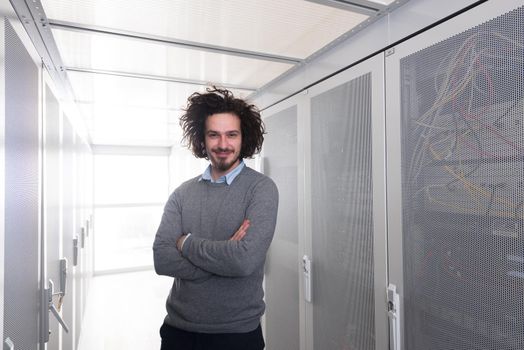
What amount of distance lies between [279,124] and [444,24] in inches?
50.9

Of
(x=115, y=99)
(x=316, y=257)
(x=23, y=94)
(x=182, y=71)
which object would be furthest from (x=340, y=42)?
(x=115, y=99)

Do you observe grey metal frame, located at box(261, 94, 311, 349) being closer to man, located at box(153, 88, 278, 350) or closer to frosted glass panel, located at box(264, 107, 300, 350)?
frosted glass panel, located at box(264, 107, 300, 350)

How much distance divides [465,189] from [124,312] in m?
4.35

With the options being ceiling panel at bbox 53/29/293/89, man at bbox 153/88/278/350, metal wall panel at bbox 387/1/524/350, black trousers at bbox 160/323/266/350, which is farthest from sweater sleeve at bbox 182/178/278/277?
ceiling panel at bbox 53/29/293/89

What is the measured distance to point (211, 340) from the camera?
125cm

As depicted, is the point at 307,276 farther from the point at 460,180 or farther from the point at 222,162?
the point at 460,180

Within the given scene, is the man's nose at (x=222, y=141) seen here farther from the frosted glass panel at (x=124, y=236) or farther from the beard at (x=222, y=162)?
the frosted glass panel at (x=124, y=236)

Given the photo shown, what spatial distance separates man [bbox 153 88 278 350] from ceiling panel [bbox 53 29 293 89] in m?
0.46

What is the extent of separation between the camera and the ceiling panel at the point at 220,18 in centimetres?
129

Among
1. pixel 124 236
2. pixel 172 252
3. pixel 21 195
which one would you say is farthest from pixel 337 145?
pixel 124 236

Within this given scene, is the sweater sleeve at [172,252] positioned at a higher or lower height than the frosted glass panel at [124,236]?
higher

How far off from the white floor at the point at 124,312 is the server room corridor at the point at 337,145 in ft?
3.55

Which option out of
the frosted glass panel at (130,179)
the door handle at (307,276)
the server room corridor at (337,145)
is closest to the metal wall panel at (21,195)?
the server room corridor at (337,145)

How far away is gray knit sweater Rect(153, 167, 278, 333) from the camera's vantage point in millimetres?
1250
